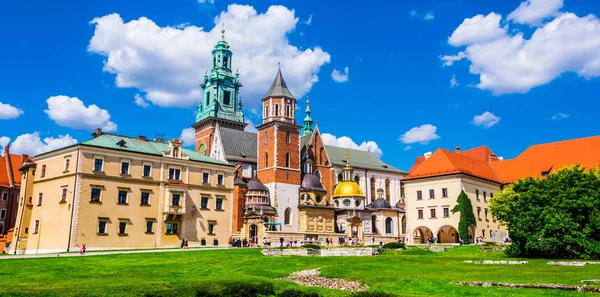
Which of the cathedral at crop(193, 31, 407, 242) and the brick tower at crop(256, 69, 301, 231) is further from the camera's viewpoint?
the brick tower at crop(256, 69, 301, 231)

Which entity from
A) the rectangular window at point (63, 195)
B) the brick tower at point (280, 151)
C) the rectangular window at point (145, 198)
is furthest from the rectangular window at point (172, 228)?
the brick tower at point (280, 151)

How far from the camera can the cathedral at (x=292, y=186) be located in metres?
67.0

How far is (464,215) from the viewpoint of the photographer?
57.0 metres

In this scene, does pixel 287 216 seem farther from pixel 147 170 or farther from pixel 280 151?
pixel 147 170

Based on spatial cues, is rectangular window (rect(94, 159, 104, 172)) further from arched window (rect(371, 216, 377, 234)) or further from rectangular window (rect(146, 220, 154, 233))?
arched window (rect(371, 216, 377, 234))

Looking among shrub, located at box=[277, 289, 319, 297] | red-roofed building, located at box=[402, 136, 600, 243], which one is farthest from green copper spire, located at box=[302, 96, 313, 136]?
shrub, located at box=[277, 289, 319, 297]

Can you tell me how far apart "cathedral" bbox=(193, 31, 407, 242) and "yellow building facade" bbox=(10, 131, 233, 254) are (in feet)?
24.5

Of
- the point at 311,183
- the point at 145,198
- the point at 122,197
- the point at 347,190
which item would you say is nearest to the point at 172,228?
the point at 145,198

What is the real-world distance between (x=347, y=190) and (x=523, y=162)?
80.6ft

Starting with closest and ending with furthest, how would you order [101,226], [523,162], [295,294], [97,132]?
1. [295,294]
2. [101,226]
3. [97,132]
4. [523,162]

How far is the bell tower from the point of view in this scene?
93688 mm

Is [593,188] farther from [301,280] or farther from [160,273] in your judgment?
[160,273]

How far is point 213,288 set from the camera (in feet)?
58.8

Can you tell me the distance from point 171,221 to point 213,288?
37252mm
